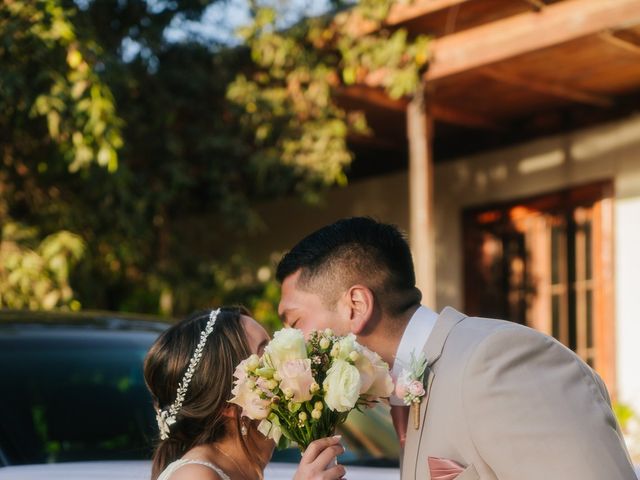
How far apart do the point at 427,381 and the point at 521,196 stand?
749 cm

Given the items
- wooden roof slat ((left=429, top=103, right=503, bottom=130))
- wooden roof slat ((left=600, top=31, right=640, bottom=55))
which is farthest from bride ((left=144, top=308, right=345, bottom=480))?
wooden roof slat ((left=429, top=103, right=503, bottom=130))

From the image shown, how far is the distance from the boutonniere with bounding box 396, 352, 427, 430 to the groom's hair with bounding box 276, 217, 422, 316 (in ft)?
0.71

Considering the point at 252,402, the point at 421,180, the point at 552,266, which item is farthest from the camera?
the point at 552,266

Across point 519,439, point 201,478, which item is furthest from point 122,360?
point 519,439

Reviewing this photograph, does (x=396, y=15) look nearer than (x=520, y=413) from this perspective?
No

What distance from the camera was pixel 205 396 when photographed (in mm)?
2807

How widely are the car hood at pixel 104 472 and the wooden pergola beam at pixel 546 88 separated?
5019mm

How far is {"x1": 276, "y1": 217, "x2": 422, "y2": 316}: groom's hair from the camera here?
252 cm

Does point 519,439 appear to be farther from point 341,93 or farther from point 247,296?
point 247,296

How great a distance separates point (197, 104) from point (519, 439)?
724 cm

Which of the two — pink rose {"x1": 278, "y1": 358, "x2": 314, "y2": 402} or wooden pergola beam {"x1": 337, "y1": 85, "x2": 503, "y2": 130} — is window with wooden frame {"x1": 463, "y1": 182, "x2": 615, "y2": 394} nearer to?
wooden pergola beam {"x1": 337, "y1": 85, "x2": 503, "y2": 130}

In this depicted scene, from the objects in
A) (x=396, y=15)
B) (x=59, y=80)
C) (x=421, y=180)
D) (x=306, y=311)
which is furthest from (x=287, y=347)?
(x=421, y=180)

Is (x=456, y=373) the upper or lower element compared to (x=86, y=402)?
upper

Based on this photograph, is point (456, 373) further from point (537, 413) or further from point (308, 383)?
point (308, 383)
